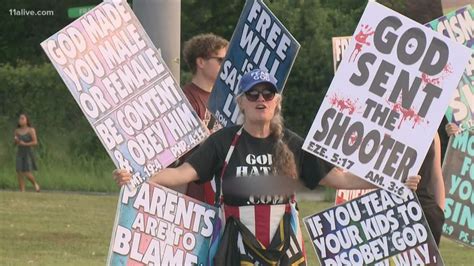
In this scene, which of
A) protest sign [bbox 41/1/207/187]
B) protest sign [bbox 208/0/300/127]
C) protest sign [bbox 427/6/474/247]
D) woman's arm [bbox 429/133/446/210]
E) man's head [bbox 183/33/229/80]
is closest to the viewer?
protest sign [bbox 41/1/207/187]

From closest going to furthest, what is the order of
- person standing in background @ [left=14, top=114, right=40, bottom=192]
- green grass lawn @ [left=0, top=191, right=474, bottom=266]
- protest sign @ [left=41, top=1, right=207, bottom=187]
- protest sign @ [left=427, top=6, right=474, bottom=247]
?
protest sign @ [left=41, top=1, right=207, bottom=187]
protest sign @ [left=427, top=6, right=474, bottom=247]
green grass lawn @ [left=0, top=191, right=474, bottom=266]
person standing in background @ [left=14, top=114, right=40, bottom=192]

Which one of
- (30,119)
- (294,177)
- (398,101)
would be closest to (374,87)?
(398,101)

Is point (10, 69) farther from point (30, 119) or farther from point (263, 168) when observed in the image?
point (263, 168)

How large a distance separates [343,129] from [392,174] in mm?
343

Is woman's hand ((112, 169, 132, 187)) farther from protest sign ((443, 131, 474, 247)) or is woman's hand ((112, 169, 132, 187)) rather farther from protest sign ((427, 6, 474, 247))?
protest sign ((443, 131, 474, 247))

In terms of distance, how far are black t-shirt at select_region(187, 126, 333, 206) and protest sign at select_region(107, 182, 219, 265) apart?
27 cm

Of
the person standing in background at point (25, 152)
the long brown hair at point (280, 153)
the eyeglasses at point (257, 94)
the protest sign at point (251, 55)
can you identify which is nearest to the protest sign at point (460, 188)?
the protest sign at point (251, 55)

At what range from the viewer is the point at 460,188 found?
24.1ft

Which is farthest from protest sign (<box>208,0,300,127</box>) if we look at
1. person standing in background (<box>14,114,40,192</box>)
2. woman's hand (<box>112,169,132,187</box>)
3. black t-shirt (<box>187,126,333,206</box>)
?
person standing in background (<box>14,114,40,192</box>)

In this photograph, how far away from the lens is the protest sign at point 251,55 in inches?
266

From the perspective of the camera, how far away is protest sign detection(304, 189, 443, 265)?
20.4 ft

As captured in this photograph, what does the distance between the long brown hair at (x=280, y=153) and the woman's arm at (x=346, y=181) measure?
266 millimetres

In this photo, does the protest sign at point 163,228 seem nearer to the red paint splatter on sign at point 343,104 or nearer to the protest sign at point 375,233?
the protest sign at point 375,233

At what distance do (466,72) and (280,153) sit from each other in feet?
5.71
